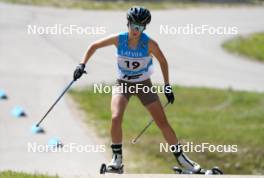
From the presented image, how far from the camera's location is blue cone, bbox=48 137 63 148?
21006 millimetres

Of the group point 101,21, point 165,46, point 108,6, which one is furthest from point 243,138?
point 108,6

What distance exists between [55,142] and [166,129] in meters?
10.9

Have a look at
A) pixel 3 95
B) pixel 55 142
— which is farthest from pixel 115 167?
pixel 3 95

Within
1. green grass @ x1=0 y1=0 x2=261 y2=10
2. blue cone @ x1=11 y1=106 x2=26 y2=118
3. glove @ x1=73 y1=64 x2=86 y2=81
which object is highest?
green grass @ x1=0 y1=0 x2=261 y2=10

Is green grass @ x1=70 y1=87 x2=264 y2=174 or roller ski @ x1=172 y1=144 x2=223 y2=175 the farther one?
green grass @ x1=70 y1=87 x2=264 y2=174

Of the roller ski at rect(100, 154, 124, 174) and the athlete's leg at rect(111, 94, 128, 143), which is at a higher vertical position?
the athlete's leg at rect(111, 94, 128, 143)

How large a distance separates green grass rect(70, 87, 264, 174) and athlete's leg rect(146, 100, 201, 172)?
29.3 ft

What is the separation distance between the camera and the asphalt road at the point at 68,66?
70.0 ft

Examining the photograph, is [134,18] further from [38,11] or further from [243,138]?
[38,11]

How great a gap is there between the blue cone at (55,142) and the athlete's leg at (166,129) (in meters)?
9.72

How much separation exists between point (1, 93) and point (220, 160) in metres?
9.00

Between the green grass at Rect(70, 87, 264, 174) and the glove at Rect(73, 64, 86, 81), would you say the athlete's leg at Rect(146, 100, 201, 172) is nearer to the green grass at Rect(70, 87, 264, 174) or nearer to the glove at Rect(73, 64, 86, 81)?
the glove at Rect(73, 64, 86, 81)

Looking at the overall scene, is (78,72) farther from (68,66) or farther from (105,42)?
(68,66)

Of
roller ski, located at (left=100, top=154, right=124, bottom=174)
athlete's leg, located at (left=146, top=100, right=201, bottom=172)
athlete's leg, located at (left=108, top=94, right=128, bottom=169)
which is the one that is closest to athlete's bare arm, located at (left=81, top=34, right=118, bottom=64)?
athlete's leg, located at (left=108, top=94, right=128, bottom=169)
